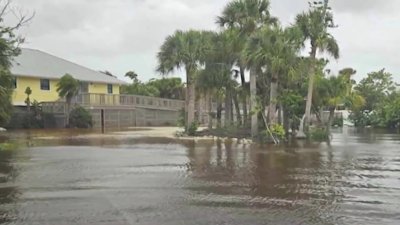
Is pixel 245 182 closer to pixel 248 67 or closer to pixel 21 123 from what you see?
pixel 248 67

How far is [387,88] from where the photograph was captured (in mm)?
80625

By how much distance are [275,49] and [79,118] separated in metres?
24.0

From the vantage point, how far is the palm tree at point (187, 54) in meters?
40.1

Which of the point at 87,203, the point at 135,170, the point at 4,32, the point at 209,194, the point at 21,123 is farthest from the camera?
the point at 21,123

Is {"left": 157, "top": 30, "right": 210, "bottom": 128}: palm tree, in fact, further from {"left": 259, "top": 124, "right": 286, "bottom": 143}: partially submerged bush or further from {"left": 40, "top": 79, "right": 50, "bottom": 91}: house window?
{"left": 40, "top": 79, "right": 50, "bottom": 91}: house window

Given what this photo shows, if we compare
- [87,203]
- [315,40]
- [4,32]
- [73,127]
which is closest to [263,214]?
[87,203]

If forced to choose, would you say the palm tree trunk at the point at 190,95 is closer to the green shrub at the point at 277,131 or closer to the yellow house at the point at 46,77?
the green shrub at the point at 277,131

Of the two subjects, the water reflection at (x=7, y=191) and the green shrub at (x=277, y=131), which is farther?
the green shrub at (x=277, y=131)

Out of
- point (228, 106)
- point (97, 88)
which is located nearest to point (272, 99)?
point (228, 106)

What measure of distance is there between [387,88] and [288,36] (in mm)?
51788

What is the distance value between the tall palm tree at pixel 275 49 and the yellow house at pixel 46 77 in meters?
26.1

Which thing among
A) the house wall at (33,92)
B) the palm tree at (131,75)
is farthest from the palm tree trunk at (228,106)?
the palm tree at (131,75)

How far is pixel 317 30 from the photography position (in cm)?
3597

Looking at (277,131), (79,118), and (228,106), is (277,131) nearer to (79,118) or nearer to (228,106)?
(228,106)
